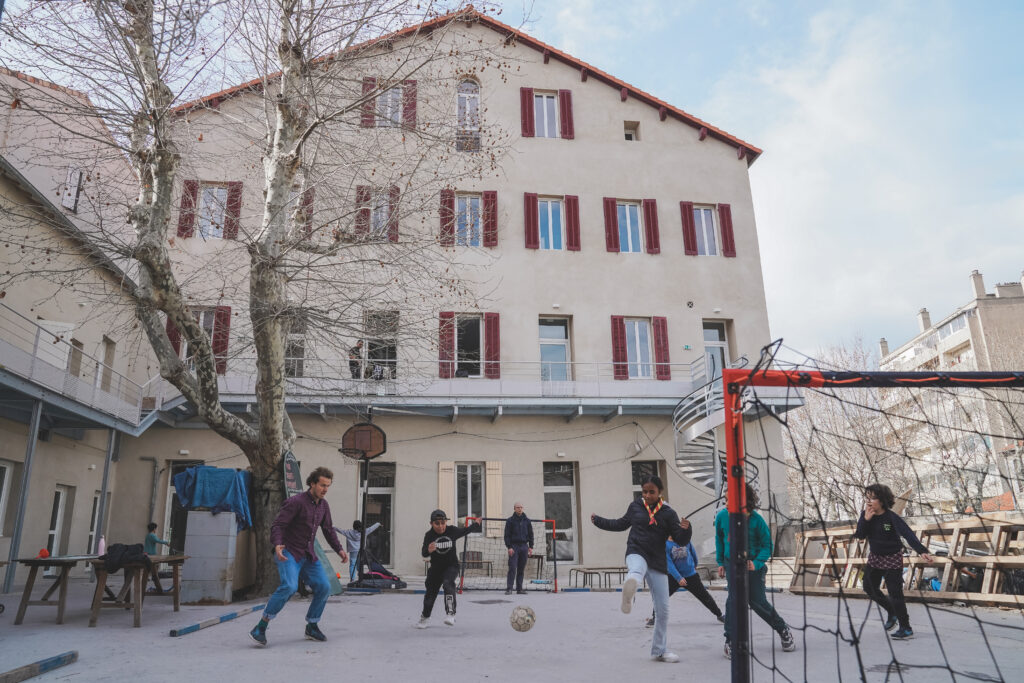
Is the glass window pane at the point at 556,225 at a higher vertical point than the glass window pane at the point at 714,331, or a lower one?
higher

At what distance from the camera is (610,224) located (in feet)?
71.6

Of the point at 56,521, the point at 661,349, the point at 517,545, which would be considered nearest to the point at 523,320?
the point at 661,349

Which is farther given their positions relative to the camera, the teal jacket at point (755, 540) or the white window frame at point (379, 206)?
the white window frame at point (379, 206)

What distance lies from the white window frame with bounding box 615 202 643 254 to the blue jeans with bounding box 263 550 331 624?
1577cm

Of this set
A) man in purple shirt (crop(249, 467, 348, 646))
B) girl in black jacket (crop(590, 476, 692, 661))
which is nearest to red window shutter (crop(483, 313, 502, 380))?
man in purple shirt (crop(249, 467, 348, 646))

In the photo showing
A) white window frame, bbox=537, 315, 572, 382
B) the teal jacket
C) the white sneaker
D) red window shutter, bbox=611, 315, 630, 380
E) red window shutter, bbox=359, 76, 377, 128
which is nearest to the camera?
the white sneaker

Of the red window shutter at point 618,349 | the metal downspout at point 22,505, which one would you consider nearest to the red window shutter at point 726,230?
the red window shutter at point 618,349

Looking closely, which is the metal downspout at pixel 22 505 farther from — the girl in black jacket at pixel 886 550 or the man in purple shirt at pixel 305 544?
the girl in black jacket at pixel 886 550

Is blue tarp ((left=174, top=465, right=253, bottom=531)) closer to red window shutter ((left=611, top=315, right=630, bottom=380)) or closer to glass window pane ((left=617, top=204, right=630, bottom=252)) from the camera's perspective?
red window shutter ((left=611, top=315, right=630, bottom=380))

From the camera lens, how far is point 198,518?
11.6 meters

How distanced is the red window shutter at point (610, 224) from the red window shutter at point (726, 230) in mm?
3493

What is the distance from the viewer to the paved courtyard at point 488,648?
19.3 feet

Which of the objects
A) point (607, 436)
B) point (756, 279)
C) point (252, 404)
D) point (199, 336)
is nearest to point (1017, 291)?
point (756, 279)

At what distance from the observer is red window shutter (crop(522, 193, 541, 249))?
2120 centimetres
